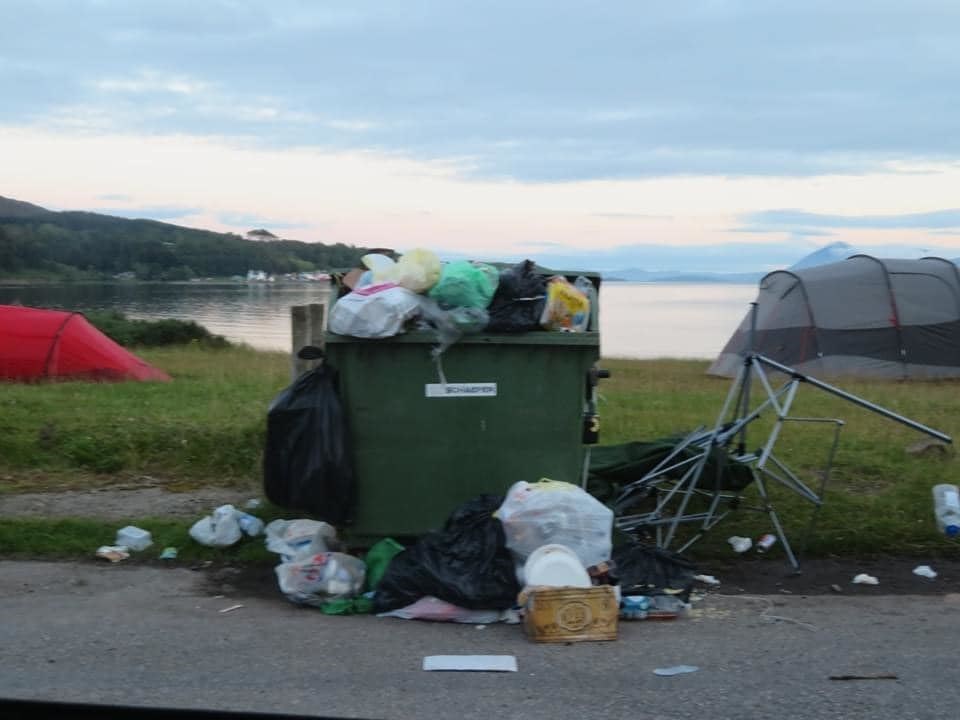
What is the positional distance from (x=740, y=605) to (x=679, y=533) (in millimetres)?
1074

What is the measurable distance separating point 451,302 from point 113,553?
7.71ft

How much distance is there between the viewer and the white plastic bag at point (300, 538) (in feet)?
18.0

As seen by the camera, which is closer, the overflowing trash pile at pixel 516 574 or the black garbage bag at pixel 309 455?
the overflowing trash pile at pixel 516 574

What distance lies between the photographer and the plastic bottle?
598 centimetres

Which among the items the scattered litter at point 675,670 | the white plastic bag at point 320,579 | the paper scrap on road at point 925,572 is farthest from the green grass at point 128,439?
the paper scrap on road at point 925,572

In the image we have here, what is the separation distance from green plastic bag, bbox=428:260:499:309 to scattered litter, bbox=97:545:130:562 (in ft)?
7.36

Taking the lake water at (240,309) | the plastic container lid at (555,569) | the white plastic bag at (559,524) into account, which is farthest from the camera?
the lake water at (240,309)

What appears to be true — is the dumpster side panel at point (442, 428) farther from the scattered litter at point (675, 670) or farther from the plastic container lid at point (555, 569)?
the scattered litter at point (675, 670)

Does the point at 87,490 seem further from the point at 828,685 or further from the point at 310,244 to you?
the point at 310,244

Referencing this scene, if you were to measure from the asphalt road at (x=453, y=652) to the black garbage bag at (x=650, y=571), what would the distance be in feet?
0.50

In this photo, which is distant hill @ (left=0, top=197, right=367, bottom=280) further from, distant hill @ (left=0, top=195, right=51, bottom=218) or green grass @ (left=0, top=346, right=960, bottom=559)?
green grass @ (left=0, top=346, right=960, bottom=559)

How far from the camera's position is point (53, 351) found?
Answer: 41.0 ft

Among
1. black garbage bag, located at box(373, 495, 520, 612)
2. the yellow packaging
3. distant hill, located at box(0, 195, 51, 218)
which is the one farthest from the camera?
distant hill, located at box(0, 195, 51, 218)

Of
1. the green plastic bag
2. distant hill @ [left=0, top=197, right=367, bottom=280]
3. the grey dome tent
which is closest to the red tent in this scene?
the green plastic bag
